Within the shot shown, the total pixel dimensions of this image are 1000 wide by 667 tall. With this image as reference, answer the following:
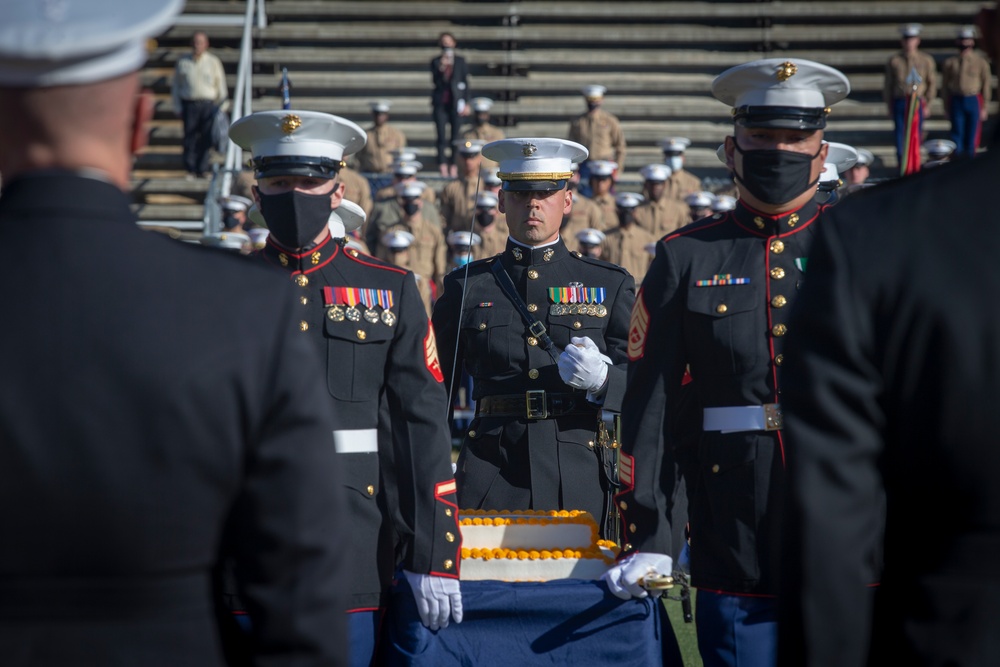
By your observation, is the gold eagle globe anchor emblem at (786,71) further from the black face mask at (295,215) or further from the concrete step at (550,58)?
the concrete step at (550,58)

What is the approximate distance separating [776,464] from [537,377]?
1.86 m

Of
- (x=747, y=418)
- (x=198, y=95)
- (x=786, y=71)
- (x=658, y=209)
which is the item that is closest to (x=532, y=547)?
(x=747, y=418)

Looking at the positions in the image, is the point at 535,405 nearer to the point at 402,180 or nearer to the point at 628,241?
the point at 628,241

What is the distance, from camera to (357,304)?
4301 mm

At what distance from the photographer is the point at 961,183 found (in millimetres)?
2074

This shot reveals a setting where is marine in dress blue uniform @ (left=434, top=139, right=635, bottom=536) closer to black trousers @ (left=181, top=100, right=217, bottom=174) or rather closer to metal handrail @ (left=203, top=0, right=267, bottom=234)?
metal handrail @ (left=203, top=0, right=267, bottom=234)

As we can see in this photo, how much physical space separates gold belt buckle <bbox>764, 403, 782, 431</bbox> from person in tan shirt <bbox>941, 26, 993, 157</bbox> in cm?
1677

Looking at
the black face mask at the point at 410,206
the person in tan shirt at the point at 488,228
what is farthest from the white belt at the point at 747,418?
the black face mask at the point at 410,206

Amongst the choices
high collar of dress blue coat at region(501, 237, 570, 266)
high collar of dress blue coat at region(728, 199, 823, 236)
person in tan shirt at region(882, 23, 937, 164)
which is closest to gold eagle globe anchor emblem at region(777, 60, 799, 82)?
high collar of dress blue coat at region(728, 199, 823, 236)

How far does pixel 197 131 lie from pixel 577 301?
1500 centimetres

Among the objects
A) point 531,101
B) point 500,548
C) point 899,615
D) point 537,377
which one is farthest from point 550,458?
point 531,101

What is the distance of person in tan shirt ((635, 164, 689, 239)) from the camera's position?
15336 mm

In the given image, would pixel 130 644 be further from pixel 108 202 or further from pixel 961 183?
pixel 961 183

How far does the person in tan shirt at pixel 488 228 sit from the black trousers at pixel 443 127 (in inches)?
200
